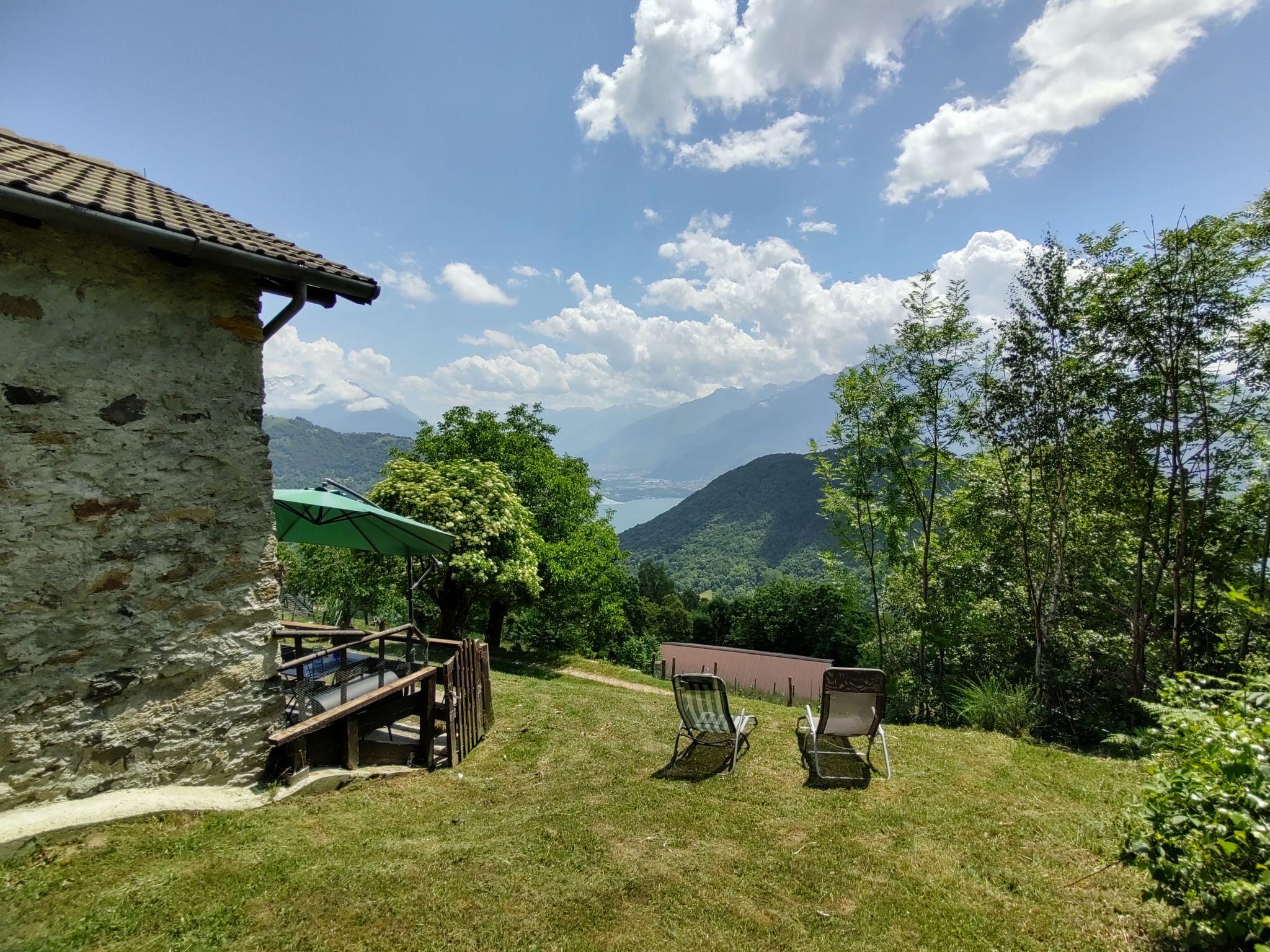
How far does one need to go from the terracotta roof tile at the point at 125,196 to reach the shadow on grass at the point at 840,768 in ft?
18.1

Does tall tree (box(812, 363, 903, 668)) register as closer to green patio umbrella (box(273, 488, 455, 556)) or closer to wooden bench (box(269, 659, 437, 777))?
green patio umbrella (box(273, 488, 455, 556))

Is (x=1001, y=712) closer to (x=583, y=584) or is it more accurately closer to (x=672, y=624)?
(x=583, y=584)

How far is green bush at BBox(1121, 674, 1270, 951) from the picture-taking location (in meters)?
1.73

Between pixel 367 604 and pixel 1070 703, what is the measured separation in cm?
2060

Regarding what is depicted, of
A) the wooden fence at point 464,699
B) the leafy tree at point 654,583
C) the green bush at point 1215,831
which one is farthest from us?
the leafy tree at point 654,583

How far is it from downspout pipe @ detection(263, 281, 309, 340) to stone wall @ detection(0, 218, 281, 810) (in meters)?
0.13

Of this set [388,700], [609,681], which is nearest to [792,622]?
[609,681]

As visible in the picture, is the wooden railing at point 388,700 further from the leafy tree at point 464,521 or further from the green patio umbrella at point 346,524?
the leafy tree at point 464,521

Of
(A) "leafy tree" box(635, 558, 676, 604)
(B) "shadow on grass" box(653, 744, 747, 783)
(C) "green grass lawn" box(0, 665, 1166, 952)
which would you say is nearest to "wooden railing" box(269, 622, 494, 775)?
(C) "green grass lawn" box(0, 665, 1166, 952)

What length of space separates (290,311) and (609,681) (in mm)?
11478

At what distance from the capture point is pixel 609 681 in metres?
13.5

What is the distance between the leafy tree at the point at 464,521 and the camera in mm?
10234

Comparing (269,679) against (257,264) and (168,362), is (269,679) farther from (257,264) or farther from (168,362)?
(257,264)

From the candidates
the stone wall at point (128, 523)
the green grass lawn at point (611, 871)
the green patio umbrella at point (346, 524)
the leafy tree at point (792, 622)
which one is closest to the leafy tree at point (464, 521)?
the green patio umbrella at point (346, 524)
